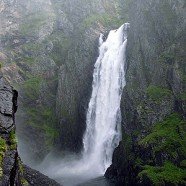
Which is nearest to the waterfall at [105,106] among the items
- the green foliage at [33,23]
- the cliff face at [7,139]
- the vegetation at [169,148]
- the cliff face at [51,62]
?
the cliff face at [51,62]

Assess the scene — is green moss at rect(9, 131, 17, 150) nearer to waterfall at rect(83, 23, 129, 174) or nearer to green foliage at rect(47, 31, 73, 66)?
waterfall at rect(83, 23, 129, 174)

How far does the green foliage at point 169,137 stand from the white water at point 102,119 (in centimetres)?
813

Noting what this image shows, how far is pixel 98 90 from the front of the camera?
182 ft

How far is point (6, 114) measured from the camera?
26875 mm

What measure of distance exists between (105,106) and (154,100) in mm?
9566

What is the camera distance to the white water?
1929 inches

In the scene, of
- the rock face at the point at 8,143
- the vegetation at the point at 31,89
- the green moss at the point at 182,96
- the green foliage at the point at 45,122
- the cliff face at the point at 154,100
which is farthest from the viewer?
the vegetation at the point at 31,89

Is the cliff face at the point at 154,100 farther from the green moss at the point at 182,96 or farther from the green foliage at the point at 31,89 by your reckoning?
the green foliage at the point at 31,89

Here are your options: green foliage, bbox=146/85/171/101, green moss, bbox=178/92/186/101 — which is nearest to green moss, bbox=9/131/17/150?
green foliage, bbox=146/85/171/101

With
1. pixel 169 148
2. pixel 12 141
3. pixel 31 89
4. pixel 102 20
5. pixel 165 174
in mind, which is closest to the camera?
pixel 12 141

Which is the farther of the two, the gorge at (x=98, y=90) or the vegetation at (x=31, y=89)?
the vegetation at (x=31, y=89)

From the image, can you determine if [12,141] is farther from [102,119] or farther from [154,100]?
[102,119]

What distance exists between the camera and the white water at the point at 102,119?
49000 mm

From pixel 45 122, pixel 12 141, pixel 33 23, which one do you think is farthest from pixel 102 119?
pixel 12 141
